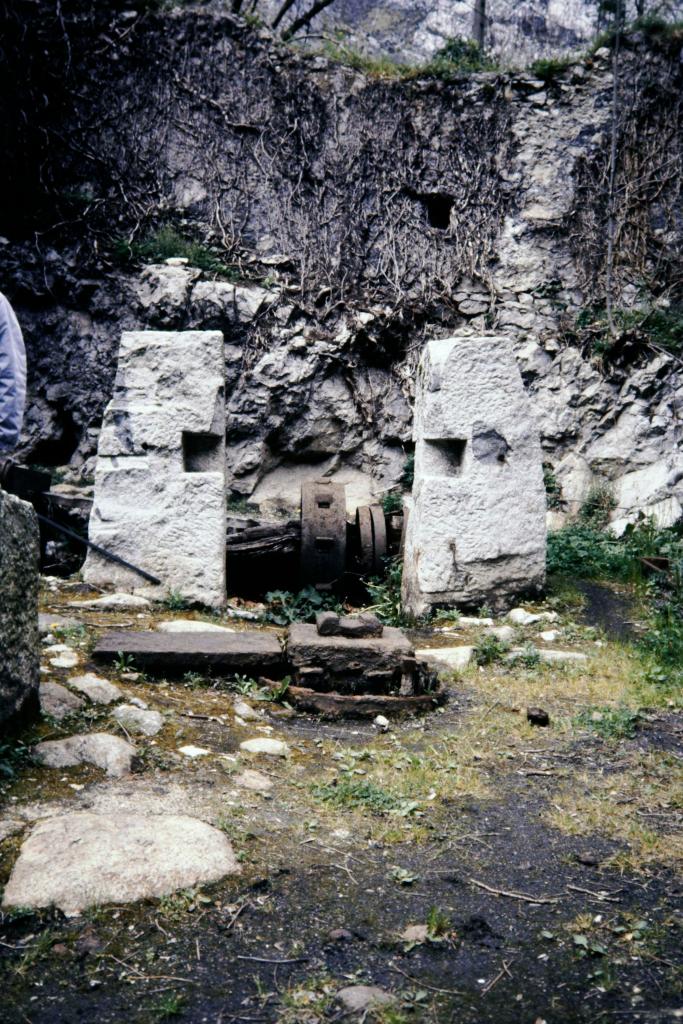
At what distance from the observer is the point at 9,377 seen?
2.92 metres

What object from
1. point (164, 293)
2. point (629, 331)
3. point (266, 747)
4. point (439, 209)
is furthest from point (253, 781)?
point (439, 209)

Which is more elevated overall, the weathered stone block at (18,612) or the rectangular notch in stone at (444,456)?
the rectangular notch in stone at (444,456)

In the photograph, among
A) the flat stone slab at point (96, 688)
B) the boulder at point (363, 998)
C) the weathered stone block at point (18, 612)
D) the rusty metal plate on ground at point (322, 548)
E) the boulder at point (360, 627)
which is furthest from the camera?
the rusty metal plate on ground at point (322, 548)

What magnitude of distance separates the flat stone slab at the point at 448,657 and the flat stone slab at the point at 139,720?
5.25ft

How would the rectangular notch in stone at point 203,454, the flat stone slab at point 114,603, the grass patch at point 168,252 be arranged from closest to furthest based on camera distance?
the flat stone slab at point 114,603, the rectangular notch in stone at point 203,454, the grass patch at point 168,252

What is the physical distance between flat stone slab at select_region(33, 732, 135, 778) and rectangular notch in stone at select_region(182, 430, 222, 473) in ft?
9.02

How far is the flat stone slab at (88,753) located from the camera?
9.76 ft

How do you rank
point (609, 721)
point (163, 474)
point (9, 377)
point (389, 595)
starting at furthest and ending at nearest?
point (389, 595), point (163, 474), point (609, 721), point (9, 377)

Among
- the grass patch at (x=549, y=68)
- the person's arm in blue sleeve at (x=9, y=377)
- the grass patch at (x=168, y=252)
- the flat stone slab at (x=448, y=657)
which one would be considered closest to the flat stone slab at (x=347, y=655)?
the flat stone slab at (x=448, y=657)

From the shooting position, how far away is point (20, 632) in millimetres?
2990

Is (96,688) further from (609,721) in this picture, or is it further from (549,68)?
(549,68)

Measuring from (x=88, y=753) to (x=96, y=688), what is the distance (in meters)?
0.57

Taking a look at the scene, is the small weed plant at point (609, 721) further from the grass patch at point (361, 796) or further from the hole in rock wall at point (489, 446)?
the hole in rock wall at point (489, 446)

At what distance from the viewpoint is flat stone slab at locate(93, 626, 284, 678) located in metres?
4.02
